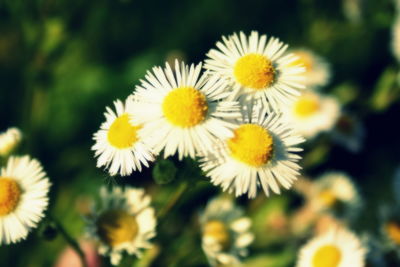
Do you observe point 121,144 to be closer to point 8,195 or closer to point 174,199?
point 174,199

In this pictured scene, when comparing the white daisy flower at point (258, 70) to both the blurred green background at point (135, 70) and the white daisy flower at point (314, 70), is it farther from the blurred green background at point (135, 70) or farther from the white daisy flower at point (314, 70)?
the white daisy flower at point (314, 70)

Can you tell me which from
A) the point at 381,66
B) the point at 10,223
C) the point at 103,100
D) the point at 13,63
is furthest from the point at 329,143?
the point at 13,63

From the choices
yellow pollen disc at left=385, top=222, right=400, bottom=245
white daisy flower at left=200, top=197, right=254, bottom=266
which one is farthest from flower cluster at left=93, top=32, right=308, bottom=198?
yellow pollen disc at left=385, top=222, right=400, bottom=245

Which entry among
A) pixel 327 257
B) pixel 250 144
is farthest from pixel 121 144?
pixel 327 257

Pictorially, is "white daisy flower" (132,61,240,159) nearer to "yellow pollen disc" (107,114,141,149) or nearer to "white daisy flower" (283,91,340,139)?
"yellow pollen disc" (107,114,141,149)

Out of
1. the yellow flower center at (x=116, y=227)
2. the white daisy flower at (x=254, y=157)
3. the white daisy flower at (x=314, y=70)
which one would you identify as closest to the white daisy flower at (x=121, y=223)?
the yellow flower center at (x=116, y=227)
